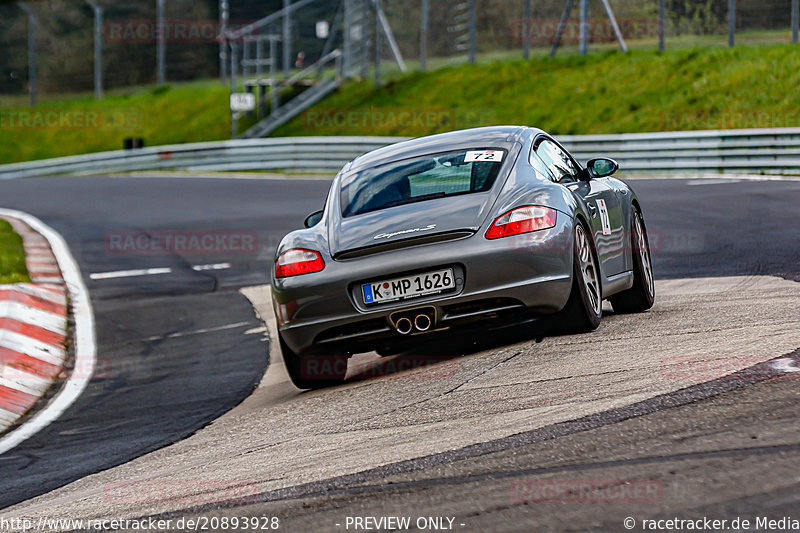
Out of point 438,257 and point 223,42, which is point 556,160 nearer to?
point 438,257

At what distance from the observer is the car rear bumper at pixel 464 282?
254 inches

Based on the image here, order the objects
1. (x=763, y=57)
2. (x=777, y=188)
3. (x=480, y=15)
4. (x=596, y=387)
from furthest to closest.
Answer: (x=480, y=15) < (x=763, y=57) < (x=777, y=188) < (x=596, y=387)

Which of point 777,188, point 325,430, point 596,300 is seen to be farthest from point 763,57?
point 325,430

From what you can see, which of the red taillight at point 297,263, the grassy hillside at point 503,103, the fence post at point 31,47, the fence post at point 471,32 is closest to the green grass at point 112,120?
the grassy hillside at point 503,103

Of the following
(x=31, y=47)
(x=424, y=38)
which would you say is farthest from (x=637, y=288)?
(x=31, y=47)

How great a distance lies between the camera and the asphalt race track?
3943mm

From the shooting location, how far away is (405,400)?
6020mm

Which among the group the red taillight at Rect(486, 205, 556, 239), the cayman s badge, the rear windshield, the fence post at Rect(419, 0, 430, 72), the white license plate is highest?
the fence post at Rect(419, 0, 430, 72)

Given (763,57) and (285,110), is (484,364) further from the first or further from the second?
(285,110)

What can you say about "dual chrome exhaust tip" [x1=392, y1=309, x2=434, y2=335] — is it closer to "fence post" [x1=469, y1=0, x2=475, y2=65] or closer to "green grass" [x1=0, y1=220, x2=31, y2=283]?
"green grass" [x1=0, y1=220, x2=31, y2=283]

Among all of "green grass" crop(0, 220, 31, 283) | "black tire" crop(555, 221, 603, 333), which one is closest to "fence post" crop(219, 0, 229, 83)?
"green grass" crop(0, 220, 31, 283)

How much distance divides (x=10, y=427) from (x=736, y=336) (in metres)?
4.20

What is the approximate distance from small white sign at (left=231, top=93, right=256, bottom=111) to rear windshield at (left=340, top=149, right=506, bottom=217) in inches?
1261

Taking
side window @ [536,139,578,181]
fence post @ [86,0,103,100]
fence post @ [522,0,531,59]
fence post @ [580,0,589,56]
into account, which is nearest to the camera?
side window @ [536,139,578,181]
